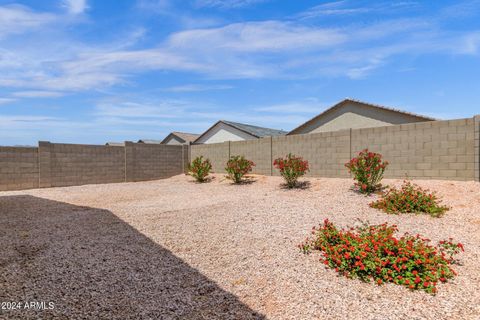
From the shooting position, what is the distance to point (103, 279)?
3719 mm

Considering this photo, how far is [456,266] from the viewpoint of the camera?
4.19m

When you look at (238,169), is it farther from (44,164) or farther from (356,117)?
(356,117)

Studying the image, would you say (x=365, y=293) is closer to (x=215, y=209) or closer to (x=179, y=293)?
(x=179, y=293)

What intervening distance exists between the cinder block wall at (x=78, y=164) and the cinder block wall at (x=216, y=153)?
493 centimetres

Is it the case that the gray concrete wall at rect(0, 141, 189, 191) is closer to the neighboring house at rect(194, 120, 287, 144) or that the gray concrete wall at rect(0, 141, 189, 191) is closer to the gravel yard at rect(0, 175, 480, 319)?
the gravel yard at rect(0, 175, 480, 319)

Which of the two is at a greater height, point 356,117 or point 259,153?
point 356,117

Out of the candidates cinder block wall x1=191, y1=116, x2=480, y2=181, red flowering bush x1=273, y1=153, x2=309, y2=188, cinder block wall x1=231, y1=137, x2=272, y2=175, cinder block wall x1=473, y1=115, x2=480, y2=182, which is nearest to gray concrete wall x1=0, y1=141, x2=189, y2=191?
cinder block wall x1=231, y1=137, x2=272, y2=175

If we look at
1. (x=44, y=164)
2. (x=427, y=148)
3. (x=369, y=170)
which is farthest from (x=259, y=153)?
(x=44, y=164)

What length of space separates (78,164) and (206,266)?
13352 mm

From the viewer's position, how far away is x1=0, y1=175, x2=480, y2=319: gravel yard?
3.13 meters

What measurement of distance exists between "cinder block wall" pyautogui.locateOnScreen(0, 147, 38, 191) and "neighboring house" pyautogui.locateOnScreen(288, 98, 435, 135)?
58.9ft

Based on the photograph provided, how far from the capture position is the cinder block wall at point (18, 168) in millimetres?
12633

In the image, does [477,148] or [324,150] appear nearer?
[477,148]

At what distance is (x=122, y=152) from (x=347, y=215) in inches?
534
